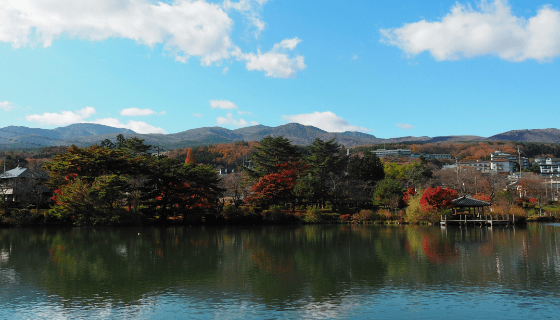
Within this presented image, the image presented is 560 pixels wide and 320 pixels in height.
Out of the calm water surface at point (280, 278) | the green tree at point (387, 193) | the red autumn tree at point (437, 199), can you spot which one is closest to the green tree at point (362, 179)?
the green tree at point (387, 193)

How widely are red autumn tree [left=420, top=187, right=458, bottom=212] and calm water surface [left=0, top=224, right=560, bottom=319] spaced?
10383 mm

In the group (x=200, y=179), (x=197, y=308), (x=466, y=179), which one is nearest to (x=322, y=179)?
(x=200, y=179)

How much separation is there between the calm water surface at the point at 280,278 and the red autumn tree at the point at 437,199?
34.1 ft

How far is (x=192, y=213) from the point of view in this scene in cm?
3906

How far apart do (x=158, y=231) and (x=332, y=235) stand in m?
14.0

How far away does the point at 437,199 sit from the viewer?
3906 centimetres

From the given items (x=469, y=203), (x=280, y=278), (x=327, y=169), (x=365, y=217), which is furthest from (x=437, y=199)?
(x=280, y=278)

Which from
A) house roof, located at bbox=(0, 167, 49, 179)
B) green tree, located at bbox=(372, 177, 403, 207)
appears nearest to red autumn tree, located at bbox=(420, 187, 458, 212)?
green tree, located at bbox=(372, 177, 403, 207)

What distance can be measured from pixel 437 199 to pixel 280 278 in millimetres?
27331

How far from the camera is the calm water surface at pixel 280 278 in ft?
38.9

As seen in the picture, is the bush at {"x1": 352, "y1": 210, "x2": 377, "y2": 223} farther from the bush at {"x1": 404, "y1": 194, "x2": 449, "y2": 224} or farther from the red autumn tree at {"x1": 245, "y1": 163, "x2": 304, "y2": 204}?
the red autumn tree at {"x1": 245, "y1": 163, "x2": 304, "y2": 204}

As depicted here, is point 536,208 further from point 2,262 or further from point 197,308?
point 2,262

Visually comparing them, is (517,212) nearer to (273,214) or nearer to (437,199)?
(437,199)

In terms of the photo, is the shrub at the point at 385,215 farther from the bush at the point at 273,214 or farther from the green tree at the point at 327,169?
the bush at the point at 273,214
